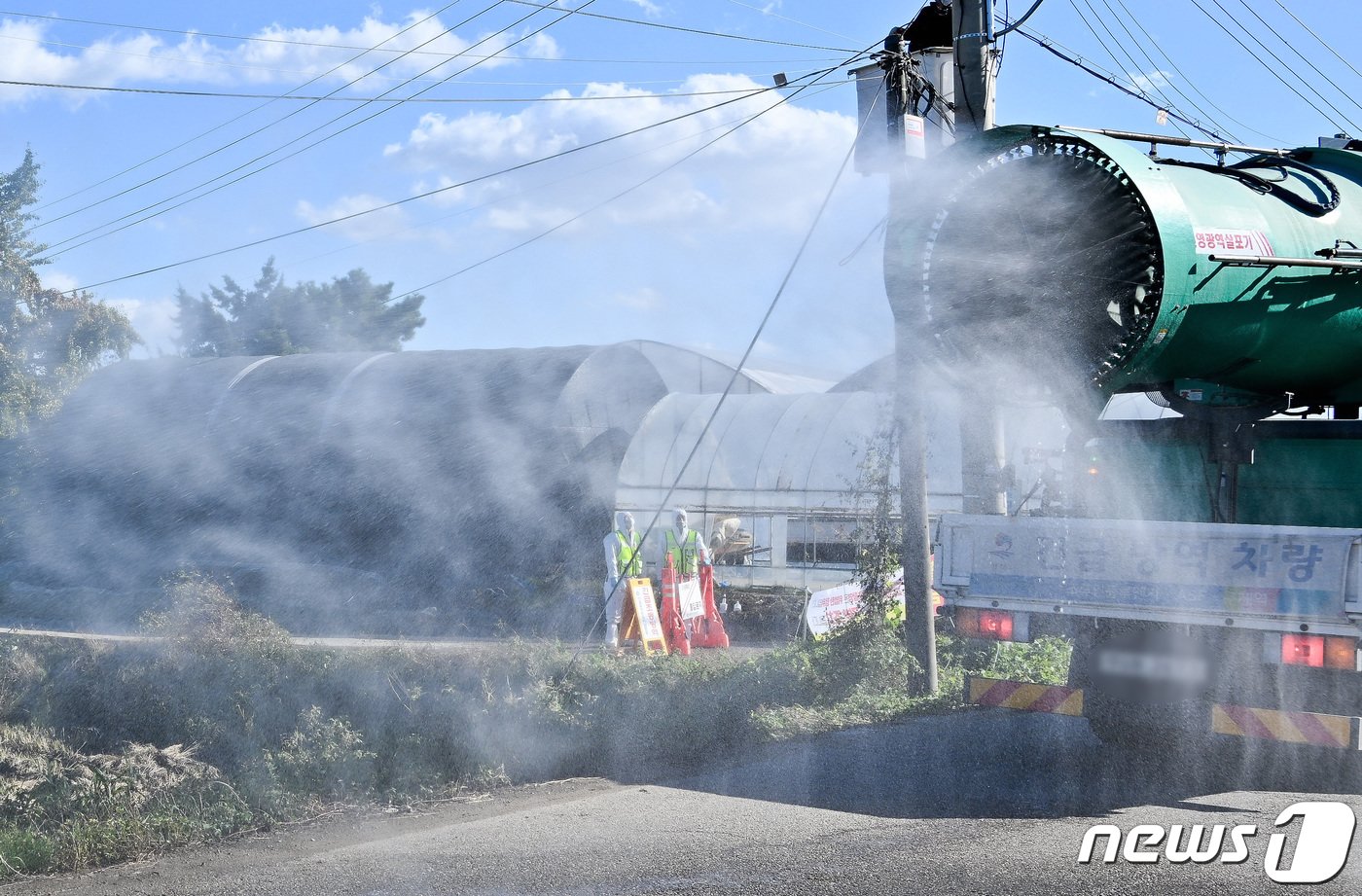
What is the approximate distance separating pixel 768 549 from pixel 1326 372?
1103 cm

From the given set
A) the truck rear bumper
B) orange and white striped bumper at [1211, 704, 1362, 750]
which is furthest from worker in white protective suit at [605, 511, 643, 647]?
orange and white striped bumper at [1211, 704, 1362, 750]

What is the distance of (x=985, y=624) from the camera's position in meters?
6.57

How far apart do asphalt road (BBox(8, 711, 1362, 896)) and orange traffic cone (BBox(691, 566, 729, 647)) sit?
584 cm

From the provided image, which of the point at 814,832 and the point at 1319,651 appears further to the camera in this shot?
the point at 814,832

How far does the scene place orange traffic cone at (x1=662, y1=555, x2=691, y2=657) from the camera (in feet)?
41.8

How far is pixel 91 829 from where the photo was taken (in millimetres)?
6809

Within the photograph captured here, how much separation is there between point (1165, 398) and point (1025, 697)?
1.85m

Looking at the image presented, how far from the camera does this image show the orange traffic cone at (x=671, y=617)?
501 inches

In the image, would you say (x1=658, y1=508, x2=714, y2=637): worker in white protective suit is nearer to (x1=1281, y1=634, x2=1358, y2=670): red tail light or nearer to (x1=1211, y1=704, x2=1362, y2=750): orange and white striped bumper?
(x1=1211, y1=704, x2=1362, y2=750): orange and white striped bumper

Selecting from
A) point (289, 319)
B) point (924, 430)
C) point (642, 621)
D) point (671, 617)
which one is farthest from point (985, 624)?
point (289, 319)

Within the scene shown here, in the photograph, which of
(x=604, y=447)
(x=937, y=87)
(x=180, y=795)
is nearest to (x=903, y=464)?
(x=937, y=87)

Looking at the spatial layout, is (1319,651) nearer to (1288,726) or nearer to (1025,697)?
(1288,726)

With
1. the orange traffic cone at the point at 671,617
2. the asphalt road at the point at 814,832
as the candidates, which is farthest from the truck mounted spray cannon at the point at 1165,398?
the orange traffic cone at the point at 671,617

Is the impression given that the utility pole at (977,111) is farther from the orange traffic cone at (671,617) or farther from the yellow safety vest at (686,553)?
the yellow safety vest at (686,553)
